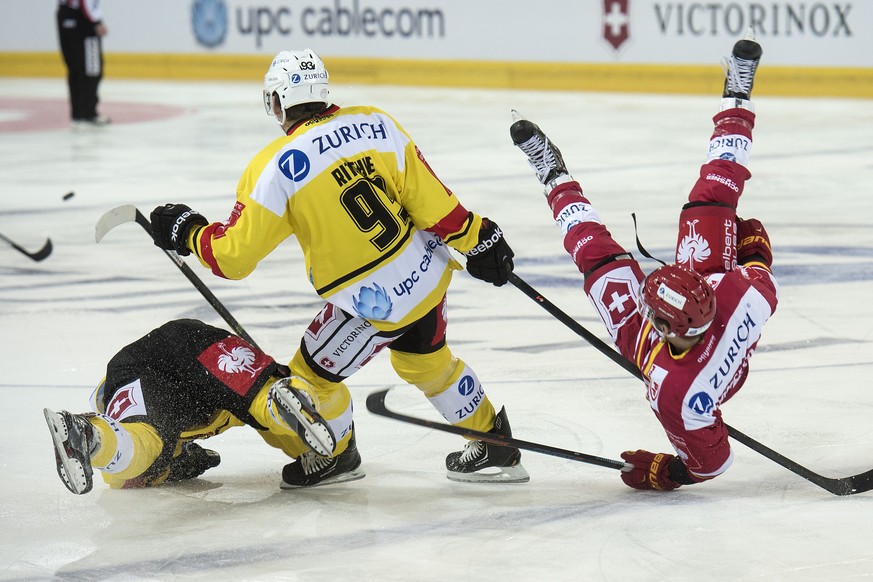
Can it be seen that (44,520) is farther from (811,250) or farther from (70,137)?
(70,137)

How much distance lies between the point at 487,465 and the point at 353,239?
75 cm

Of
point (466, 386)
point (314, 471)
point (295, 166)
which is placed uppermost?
point (295, 166)

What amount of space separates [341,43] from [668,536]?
13.1 meters

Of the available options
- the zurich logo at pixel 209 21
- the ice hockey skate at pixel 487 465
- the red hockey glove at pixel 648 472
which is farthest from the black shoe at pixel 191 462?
the zurich logo at pixel 209 21

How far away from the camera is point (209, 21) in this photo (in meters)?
16.6

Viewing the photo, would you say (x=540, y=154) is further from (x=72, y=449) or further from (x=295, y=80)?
(x=72, y=449)

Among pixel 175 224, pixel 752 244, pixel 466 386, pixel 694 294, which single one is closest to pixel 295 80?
pixel 175 224

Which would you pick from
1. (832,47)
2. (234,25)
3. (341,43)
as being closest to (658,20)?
(832,47)

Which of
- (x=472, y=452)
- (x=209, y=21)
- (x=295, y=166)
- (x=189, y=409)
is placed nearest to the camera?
(x=295, y=166)

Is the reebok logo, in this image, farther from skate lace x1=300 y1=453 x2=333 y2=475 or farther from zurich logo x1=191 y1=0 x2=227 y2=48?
zurich logo x1=191 y1=0 x2=227 y2=48

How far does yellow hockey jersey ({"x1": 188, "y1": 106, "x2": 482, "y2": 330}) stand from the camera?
3.39m

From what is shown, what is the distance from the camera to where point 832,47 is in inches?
493

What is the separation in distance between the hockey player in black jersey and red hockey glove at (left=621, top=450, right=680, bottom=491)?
29.6 inches

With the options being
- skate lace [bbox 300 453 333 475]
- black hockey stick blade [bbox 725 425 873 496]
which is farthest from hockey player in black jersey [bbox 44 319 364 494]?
black hockey stick blade [bbox 725 425 873 496]
